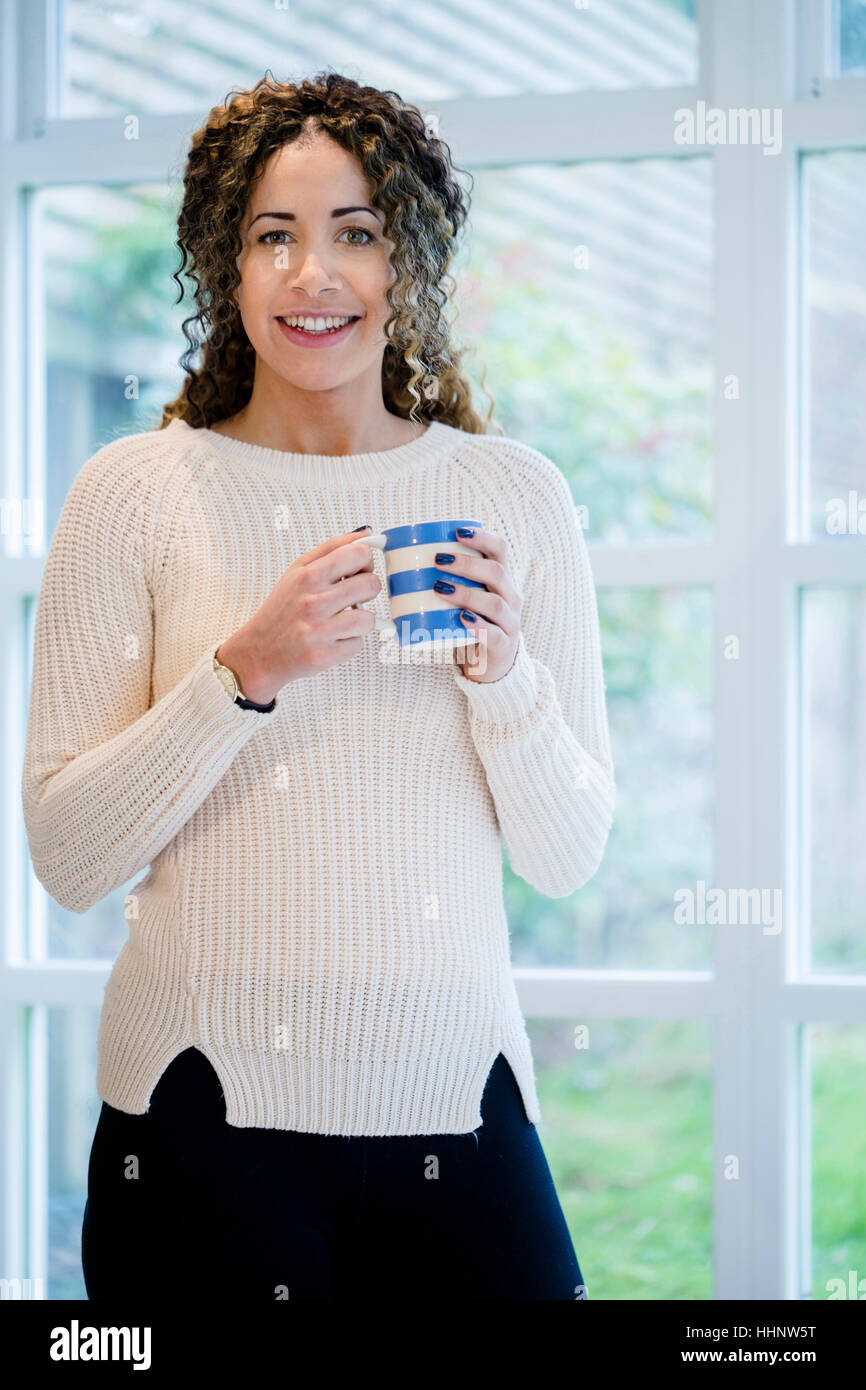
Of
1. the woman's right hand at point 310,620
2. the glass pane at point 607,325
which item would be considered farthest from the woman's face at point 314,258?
the glass pane at point 607,325

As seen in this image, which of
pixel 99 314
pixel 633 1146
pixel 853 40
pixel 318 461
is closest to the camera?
pixel 318 461

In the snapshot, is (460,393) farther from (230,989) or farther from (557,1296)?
(557,1296)

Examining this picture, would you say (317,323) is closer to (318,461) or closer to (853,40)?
(318,461)

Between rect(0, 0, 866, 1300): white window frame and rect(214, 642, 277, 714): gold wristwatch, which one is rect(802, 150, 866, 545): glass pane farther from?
rect(214, 642, 277, 714): gold wristwatch

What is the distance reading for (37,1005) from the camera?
1.93m

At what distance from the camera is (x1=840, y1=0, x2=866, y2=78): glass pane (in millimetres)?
1737

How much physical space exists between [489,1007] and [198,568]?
0.49 meters

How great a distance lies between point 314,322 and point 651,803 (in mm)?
898

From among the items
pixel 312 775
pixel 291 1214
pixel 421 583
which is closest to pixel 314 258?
pixel 421 583

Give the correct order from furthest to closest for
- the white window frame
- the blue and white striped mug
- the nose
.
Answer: the white window frame < the nose < the blue and white striped mug

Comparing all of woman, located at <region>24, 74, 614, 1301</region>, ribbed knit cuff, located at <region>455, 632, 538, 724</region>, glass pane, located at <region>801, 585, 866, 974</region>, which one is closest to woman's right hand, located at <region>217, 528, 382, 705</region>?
woman, located at <region>24, 74, 614, 1301</region>

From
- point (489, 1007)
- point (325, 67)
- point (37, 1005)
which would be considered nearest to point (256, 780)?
point (489, 1007)

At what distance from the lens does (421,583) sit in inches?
42.2

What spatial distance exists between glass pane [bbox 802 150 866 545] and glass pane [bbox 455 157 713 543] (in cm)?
14
